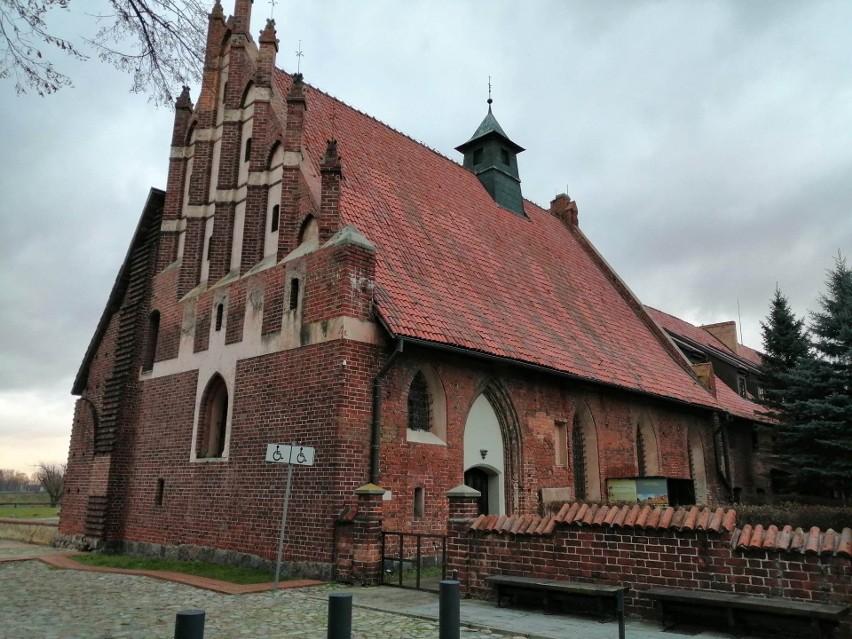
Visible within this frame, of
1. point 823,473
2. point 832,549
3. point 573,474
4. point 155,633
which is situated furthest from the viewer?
point 823,473

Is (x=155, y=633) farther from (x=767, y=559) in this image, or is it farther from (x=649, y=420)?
(x=649, y=420)

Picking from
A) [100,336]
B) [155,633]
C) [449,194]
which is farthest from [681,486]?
[100,336]

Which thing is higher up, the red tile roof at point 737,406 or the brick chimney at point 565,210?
the brick chimney at point 565,210

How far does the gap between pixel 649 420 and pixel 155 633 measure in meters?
15.6

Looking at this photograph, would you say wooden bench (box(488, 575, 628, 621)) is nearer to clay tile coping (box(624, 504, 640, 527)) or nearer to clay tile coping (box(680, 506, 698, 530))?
clay tile coping (box(624, 504, 640, 527))

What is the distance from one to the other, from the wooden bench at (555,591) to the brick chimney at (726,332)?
3067 centimetres

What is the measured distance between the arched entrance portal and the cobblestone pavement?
475 centimetres

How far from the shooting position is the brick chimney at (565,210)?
88.7 feet

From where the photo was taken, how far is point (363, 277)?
39.0 ft

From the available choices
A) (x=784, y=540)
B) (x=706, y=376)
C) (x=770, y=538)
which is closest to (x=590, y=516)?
(x=770, y=538)

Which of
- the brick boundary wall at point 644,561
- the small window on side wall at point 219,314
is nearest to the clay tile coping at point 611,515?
the brick boundary wall at point 644,561

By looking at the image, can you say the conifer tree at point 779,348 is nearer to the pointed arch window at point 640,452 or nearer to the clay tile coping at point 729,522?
the pointed arch window at point 640,452

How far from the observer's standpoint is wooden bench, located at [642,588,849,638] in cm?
628

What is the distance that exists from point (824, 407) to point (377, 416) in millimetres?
16496
